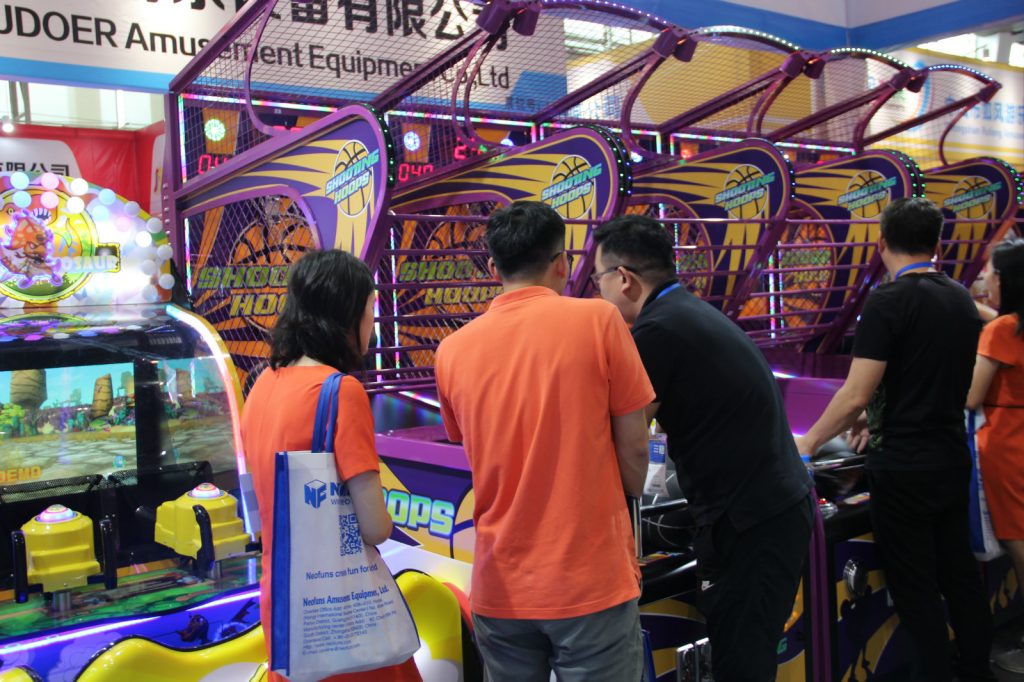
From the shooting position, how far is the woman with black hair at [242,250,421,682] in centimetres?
154

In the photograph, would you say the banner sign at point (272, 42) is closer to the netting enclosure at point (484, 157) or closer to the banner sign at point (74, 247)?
the netting enclosure at point (484, 157)

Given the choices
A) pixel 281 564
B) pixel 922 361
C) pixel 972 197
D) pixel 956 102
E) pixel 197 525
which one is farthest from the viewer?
pixel 956 102

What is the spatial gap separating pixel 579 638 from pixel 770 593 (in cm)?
64

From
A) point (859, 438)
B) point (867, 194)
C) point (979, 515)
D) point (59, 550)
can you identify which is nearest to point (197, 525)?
point (59, 550)

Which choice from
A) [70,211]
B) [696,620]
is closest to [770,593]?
[696,620]

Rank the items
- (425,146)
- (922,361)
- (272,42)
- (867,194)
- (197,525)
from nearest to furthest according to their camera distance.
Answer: (197,525), (922,361), (272,42), (425,146), (867,194)

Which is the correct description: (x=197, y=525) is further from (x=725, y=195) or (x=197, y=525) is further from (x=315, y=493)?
(x=725, y=195)

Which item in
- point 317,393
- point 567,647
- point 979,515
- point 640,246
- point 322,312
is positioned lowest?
point 979,515

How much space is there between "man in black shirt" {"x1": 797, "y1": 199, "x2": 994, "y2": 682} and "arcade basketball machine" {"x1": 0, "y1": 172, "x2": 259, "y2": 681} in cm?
170

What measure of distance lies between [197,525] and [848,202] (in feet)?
11.2

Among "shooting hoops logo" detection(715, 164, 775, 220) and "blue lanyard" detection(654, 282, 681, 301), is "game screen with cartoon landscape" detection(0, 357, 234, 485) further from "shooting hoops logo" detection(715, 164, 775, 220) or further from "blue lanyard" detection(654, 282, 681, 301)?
"shooting hoops logo" detection(715, 164, 775, 220)

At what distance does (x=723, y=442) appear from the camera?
2.02m

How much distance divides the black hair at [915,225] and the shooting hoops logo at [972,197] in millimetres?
2312

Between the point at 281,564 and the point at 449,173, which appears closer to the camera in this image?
the point at 281,564
